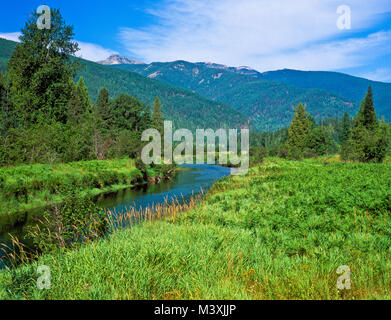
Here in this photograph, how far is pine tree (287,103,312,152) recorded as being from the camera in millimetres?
68250

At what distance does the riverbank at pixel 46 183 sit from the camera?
18.7 m

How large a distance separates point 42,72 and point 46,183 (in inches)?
575

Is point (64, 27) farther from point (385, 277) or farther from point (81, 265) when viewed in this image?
point (385, 277)

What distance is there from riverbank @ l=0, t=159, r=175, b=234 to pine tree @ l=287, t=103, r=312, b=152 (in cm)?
4851

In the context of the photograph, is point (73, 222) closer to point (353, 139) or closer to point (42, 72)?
point (42, 72)

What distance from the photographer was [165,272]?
5566 millimetres

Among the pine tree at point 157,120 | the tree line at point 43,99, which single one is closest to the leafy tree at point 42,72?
the tree line at point 43,99

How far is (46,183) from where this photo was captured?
72.9ft

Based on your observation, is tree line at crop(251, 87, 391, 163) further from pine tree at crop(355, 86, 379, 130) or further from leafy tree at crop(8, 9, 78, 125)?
leafy tree at crop(8, 9, 78, 125)

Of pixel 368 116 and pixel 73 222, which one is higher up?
pixel 368 116

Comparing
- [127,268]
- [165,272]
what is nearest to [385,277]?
[165,272]

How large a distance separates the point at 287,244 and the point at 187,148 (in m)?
97.9

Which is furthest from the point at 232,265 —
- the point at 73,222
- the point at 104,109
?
the point at 104,109

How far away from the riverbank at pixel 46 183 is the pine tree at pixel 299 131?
4851cm
